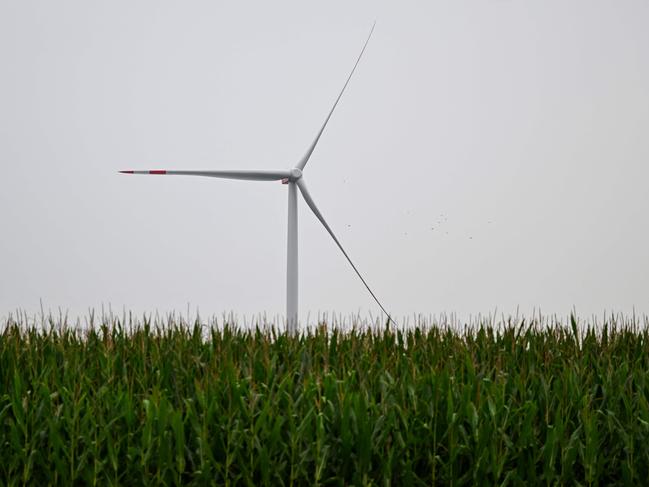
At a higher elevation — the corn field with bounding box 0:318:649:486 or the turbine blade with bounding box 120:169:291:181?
the turbine blade with bounding box 120:169:291:181

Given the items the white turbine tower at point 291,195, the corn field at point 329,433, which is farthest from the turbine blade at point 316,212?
the corn field at point 329,433

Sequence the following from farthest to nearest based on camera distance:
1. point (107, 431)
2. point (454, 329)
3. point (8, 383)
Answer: point (454, 329), point (8, 383), point (107, 431)

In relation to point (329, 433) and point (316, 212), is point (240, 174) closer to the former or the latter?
point (316, 212)

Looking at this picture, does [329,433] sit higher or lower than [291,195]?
lower

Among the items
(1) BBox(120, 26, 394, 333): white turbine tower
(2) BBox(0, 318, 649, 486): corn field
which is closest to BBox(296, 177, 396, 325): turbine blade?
(1) BBox(120, 26, 394, 333): white turbine tower

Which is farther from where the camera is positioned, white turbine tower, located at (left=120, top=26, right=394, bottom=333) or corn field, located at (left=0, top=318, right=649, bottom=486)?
white turbine tower, located at (left=120, top=26, right=394, bottom=333)

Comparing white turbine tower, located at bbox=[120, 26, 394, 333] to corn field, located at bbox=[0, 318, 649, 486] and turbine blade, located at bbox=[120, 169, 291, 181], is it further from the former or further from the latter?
corn field, located at bbox=[0, 318, 649, 486]

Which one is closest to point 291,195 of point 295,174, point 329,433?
point 295,174

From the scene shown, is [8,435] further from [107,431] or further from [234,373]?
[234,373]

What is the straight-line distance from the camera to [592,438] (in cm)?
824

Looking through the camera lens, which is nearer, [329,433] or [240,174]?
[329,433]

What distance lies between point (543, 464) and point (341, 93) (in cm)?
1386

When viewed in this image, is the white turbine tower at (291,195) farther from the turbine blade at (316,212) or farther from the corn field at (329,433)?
the corn field at (329,433)

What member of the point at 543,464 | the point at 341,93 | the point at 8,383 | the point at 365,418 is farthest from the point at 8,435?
the point at 341,93
